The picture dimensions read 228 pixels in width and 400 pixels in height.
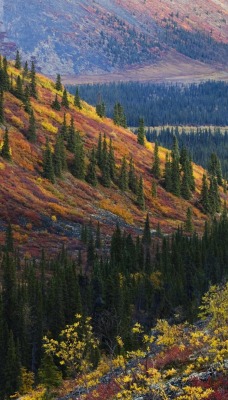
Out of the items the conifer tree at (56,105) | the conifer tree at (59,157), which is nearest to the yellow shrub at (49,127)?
the conifer tree at (59,157)

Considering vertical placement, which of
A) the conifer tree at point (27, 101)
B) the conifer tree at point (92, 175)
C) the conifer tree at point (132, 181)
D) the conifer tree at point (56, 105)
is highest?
the conifer tree at point (27, 101)

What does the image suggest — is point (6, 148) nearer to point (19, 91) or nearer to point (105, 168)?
point (105, 168)

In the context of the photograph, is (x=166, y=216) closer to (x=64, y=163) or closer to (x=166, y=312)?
(x=64, y=163)

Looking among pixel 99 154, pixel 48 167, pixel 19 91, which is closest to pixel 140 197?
pixel 99 154

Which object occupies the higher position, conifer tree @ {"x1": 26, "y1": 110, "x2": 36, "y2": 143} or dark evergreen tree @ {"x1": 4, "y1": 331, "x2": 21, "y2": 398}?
conifer tree @ {"x1": 26, "y1": 110, "x2": 36, "y2": 143}

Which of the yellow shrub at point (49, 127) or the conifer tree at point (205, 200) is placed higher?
the yellow shrub at point (49, 127)

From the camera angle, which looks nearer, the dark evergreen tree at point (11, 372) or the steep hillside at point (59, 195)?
the dark evergreen tree at point (11, 372)

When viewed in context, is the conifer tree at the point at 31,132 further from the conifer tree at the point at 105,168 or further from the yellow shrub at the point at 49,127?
the conifer tree at the point at 105,168

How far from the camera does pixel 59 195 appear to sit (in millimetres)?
141125

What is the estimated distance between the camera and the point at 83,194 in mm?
148625

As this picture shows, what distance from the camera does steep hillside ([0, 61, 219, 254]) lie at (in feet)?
408

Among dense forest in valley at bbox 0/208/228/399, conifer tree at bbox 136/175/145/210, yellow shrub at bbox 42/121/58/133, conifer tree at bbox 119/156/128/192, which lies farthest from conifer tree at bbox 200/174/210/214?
yellow shrub at bbox 42/121/58/133

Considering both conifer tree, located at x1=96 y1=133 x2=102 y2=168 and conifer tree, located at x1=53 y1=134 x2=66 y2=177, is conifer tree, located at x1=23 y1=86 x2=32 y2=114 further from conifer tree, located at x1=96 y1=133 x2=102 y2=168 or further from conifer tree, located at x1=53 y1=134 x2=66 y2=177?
conifer tree, located at x1=96 y1=133 x2=102 y2=168

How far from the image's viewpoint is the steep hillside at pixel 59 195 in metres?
124
